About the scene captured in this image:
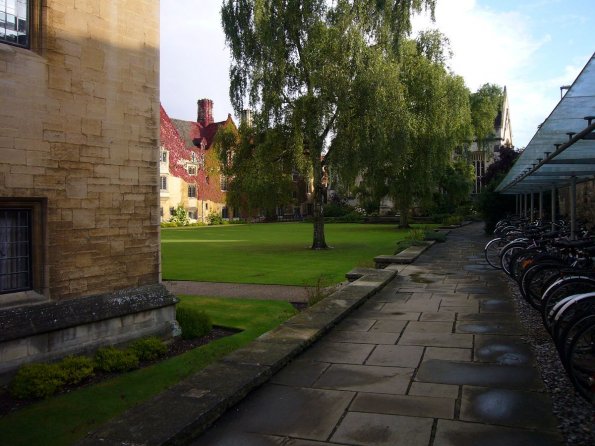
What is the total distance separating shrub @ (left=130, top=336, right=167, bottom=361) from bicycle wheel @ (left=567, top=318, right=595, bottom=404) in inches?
169

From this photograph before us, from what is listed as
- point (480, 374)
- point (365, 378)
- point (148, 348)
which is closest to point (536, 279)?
point (480, 374)

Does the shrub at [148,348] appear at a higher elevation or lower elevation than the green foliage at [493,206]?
lower

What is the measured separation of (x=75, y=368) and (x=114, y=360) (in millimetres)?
429

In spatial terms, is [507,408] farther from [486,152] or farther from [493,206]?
[486,152]

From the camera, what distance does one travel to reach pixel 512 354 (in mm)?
4672

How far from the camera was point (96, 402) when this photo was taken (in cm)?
445

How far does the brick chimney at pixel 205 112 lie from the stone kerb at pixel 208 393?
58949 mm

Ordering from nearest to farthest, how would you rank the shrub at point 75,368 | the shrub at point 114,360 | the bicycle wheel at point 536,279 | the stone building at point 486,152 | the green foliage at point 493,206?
the shrub at point 75,368 → the shrub at point 114,360 → the bicycle wheel at point 536,279 → the green foliage at point 493,206 → the stone building at point 486,152

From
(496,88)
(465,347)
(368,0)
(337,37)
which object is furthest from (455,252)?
(496,88)

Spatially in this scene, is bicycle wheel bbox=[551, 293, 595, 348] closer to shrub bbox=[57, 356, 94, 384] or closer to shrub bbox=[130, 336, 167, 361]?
shrub bbox=[130, 336, 167, 361]

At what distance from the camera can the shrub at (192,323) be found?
6.64 metres

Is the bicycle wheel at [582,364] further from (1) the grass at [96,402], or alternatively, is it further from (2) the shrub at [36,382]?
(2) the shrub at [36,382]

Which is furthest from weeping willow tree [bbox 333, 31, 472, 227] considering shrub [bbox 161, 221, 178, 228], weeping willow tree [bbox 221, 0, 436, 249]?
shrub [bbox 161, 221, 178, 228]

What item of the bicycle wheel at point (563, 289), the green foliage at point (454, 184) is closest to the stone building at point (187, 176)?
the green foliage at point (454, 184)
